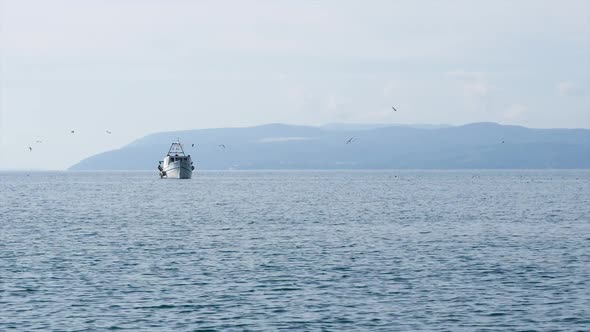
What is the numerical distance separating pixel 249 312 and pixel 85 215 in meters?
68.3

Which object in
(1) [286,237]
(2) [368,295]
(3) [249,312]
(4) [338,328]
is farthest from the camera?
(1) [286,237]

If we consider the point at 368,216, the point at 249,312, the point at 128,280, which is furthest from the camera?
the point at 368,216

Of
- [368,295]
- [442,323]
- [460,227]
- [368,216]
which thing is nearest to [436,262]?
[368,295]

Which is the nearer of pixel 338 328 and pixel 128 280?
pixel 338 328

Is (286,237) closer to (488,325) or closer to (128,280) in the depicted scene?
(128,280)

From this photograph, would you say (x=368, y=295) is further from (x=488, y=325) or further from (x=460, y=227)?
(x=460, y=227)

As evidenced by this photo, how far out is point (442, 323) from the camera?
3559 centimetres

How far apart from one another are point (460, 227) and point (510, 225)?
549 centimetres

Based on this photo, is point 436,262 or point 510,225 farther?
point 510,225

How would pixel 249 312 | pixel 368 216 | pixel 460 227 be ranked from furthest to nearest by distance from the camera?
1. pixel 368 216
2. pixel 460 227
3. pixel 249 312

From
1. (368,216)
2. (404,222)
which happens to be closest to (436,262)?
(404,222)

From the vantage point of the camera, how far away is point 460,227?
80438 millimetres

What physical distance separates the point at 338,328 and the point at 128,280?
600 inches

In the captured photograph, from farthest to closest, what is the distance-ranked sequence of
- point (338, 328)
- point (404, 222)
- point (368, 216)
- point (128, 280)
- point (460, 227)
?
1. point (368, 216)
2. point (404, 222)
3. point (460, 227)
4. point (128, 280)
5. point (338, 328)
